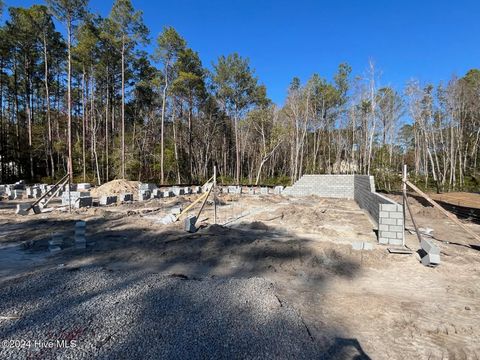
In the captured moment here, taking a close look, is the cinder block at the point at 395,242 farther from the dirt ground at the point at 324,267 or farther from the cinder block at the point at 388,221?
the cinder block at the point at 388,221

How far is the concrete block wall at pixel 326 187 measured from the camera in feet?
54.5

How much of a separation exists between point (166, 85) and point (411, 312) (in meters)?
22.7

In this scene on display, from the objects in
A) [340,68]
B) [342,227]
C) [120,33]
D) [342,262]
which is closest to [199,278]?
[342,262]

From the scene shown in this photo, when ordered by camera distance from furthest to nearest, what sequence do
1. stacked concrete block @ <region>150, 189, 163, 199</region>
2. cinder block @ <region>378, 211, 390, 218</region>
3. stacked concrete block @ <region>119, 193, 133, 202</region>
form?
stacked concrete block @ <region>150, 189, 163, 199</region> → stacked concrete block @ <region>119, 193, 133, 202</region> → cinder block @ <region>378, 211, 390, 218</region>

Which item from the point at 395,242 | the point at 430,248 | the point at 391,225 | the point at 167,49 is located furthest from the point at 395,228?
the point at 167,49

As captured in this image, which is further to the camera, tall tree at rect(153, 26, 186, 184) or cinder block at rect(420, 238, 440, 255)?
tall tree at rect(153, 26, 186, 184)

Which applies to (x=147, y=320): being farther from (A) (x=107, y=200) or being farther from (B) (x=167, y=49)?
(B) (x=167, y=49)

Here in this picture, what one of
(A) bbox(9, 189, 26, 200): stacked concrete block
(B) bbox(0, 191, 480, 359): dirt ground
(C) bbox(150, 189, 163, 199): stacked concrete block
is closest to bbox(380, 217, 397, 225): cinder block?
(B) bbox(0, 191, 480, 359): dirt ground

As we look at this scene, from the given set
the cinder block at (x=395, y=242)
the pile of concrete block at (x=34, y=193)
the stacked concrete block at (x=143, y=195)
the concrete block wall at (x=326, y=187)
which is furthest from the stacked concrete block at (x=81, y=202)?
the concrete block wall at (x=326, y=187)

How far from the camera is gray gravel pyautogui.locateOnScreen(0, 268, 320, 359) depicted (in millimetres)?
2225

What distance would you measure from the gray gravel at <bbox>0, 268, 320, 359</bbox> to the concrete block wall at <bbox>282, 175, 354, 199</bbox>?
14.4m

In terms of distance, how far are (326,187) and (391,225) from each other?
11.6 meters

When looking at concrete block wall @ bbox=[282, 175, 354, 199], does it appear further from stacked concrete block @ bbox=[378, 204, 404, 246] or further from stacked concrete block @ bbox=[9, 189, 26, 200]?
stacked concrete block @ bbox=[9, 189, 26, 200]

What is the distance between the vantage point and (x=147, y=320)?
8.66 ft
